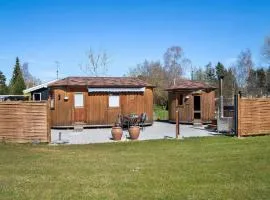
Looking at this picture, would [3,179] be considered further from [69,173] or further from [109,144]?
[109,144]

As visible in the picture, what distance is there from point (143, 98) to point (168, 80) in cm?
3398

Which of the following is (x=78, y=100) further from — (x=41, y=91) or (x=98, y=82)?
(x=41, y=91)

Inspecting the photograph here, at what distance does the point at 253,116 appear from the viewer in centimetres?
2059

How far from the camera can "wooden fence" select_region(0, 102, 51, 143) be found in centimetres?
1786

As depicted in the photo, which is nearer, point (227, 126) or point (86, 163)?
point (86, 163)

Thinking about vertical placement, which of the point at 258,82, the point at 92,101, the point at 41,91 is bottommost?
the point at 92,101

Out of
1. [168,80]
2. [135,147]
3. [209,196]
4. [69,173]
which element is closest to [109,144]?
[135,147]

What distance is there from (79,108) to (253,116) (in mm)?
11386

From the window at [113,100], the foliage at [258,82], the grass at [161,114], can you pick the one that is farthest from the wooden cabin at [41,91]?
the foliage at [258,82]

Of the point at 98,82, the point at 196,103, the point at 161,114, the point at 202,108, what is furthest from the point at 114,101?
the point at 161,114

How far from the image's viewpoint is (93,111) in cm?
2719

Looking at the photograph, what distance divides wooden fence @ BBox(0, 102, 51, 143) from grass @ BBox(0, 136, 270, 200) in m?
1.29

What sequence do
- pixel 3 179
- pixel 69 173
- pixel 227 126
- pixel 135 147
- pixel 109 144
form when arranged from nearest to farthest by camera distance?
pixel 3 179, pixel 69 173, pixel 135 147, pixel 109 144, pixel 227 126

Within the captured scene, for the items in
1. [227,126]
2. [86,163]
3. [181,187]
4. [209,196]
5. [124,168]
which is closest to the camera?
[209,196]
